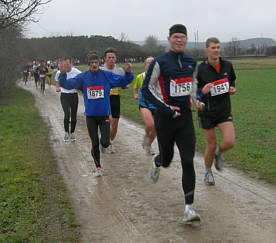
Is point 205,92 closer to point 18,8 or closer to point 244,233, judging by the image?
point 244,233

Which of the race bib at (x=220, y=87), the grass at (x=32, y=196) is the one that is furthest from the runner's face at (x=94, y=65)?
the race bib at (x=220, y=87)

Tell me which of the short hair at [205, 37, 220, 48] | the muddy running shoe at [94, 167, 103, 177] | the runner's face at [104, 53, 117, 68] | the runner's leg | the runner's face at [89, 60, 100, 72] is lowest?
the muddy running shoe at [94, 167, 103, 177]

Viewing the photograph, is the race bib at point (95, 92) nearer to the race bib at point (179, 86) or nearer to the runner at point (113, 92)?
the runner at point (113, 92)

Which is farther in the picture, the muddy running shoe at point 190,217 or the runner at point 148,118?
the runner at point 148,118

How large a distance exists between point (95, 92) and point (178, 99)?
2577 mm

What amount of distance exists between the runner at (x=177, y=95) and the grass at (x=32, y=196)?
1570mm

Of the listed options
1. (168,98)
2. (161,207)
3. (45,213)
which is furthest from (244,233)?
(45,213)

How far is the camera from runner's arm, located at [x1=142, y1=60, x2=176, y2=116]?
4805mm

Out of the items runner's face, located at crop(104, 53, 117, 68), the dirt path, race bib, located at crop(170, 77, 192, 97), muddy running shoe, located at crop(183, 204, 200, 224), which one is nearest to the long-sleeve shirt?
the dirt path

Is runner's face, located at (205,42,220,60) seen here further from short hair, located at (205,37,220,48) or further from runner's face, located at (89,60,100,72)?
runner's face, located at (89,60,100,72)

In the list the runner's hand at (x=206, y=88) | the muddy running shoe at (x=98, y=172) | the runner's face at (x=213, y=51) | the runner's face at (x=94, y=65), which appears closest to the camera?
the runner's hand at (x=206, y=88)

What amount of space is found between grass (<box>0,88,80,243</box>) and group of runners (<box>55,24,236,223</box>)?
1199 mm

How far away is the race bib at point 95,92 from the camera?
7.09 m

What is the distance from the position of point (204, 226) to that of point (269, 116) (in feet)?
36.0
